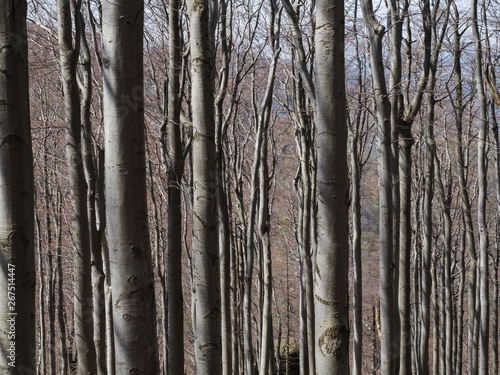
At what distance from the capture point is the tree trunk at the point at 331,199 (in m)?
2.40

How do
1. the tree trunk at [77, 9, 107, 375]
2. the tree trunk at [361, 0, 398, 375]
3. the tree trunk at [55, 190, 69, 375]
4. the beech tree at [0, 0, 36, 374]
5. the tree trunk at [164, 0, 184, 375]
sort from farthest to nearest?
the tree trunk at [55, 190, 69, 375], the tree trunk at [77, 9, 107, 375], the tree trunk at [361, 0, 398, 375], the tree trunk at [164, 0, 184, 375], the beech tree at [0, 0, 36, 374]

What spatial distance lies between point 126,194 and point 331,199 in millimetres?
1037

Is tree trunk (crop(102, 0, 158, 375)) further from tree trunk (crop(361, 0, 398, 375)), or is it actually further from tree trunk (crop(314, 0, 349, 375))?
tree trunk (crop(361, 0, 398, 375))

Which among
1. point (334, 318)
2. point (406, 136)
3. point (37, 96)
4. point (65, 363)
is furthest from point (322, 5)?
point (37, 96)

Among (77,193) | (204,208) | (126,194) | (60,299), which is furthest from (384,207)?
(60,299)

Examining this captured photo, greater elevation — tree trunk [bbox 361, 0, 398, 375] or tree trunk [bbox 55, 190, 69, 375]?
tree trunk [bbox 361, 0, 398, 375]

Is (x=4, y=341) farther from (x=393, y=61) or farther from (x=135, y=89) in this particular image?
(x=393, y=61)

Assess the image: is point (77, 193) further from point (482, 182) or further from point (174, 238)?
point (482, 182)

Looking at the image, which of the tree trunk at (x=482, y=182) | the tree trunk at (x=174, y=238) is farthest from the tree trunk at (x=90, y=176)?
the tree trunk at (x=482, y=182)

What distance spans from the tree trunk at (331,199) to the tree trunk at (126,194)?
0.92 meters

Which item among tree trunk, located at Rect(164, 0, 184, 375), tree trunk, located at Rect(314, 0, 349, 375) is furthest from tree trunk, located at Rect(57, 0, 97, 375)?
tree trunk, located at Rect(314, 0, 349, 375)

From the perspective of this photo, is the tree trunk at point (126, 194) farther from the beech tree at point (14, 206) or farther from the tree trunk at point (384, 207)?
the tree trunk at point (384, 207)

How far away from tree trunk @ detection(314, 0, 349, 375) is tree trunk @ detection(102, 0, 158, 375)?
3.02ft

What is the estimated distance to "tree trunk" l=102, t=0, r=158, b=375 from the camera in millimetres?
1962
